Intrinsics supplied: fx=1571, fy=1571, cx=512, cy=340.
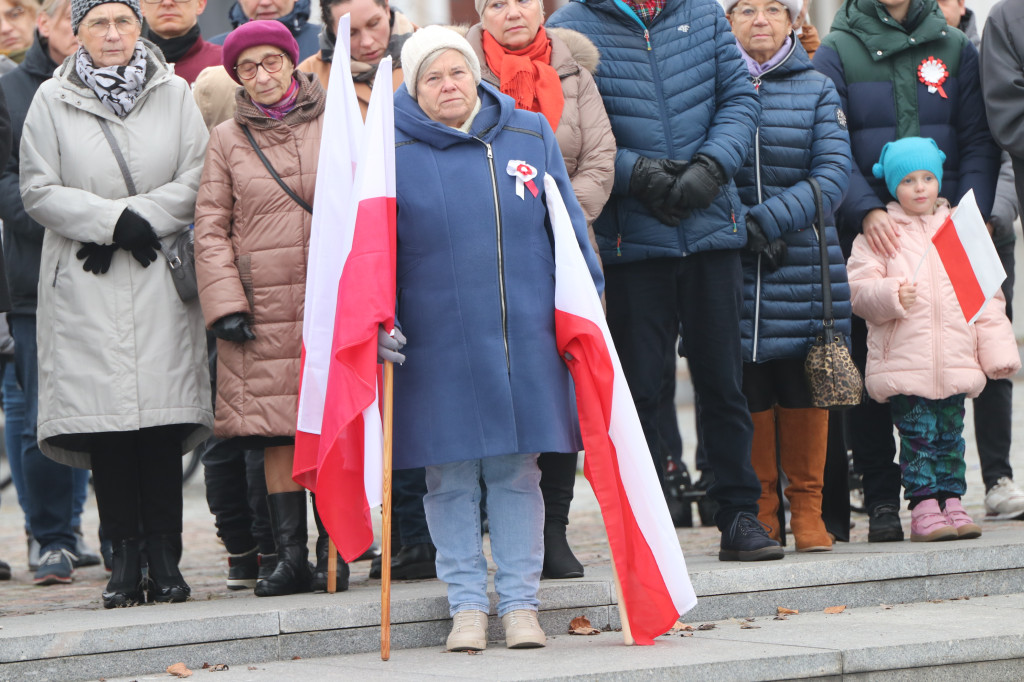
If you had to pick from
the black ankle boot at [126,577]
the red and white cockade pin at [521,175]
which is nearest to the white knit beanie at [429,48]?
the red and white cockade pin at [521,175]

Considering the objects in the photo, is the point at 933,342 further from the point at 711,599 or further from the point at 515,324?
the point at 515,324

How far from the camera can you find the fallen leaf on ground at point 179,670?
496cm

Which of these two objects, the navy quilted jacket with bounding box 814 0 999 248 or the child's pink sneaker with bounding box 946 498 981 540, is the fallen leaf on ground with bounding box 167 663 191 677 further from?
the navy quilted jacket with bounding box 814 0 999 248

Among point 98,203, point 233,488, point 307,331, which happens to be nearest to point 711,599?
point 307,331

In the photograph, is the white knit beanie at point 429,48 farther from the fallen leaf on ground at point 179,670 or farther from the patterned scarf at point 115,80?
the fallen leaf on ground at point 179,670

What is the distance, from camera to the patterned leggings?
6.77m

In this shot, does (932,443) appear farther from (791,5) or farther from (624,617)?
(624,617)

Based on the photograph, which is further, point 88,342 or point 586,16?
point 586,16

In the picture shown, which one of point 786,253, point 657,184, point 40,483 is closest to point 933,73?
point 786,253

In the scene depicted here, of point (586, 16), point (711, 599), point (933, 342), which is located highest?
point (586, 16)

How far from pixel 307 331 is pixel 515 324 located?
2.79ft

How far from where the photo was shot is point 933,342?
673 centimetres

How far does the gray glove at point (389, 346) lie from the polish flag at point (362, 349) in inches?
1.4

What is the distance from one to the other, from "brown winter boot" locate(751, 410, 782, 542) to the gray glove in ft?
6.98
